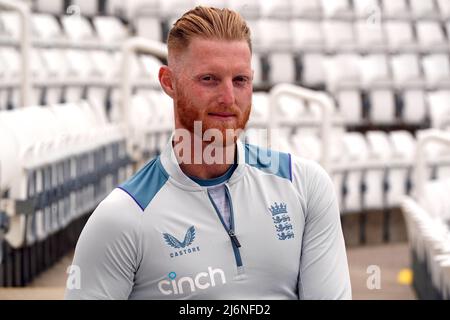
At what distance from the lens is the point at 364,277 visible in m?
2.55

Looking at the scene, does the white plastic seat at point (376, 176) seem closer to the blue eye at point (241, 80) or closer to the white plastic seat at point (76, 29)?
the white plastic seat at point (76, 29)

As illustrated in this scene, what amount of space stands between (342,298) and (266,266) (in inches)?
Result: 2.2

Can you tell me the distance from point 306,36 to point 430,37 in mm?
608

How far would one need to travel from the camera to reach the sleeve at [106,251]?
63 cm

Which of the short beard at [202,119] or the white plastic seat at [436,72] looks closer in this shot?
the short beard at [202,119]

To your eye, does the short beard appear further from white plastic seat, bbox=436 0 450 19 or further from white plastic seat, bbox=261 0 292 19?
white plastic seat, bbox=436 0 450 19

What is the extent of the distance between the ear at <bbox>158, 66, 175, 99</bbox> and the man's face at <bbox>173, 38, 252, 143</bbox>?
0.8 inches

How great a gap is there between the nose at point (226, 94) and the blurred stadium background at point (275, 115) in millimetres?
1071

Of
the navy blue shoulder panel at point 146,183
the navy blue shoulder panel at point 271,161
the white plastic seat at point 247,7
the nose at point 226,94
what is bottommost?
the navy blue shoulder panel at point 146,183

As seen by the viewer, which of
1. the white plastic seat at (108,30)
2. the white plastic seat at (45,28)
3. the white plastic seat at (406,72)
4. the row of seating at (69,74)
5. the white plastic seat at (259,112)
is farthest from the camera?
the white plastic seat at (406,72)

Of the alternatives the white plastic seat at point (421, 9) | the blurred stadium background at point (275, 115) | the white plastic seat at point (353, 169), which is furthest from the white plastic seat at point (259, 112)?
the white plastic seat at point (421, 9)

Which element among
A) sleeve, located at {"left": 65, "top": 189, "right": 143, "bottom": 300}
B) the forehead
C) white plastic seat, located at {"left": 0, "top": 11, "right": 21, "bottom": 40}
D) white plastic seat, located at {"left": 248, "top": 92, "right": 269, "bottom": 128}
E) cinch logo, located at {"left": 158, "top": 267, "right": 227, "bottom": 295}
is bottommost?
cinch logo, located at {"left": 158, "top": 267, "right": 227, "bottom": 295}

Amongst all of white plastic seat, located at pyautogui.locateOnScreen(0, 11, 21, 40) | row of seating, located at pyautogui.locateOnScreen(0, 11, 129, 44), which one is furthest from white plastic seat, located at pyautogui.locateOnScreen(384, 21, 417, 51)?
white plastic seat, located at pyautogui.locateOnScreen(0, 11, 21, 40)

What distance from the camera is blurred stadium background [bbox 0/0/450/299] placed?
215cm
